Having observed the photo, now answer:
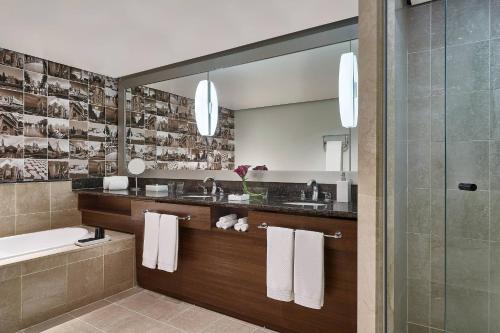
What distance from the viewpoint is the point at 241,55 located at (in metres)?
2.84

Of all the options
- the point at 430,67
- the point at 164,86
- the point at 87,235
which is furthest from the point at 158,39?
the point at 430,67

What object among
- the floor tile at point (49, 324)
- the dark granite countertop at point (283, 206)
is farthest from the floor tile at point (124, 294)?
the dark granite countertop at point (283, 206)

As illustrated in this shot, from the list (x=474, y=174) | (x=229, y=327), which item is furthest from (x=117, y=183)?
(x=474, y=174)

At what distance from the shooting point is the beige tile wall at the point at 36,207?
2818 mm

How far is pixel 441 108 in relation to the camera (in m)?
1.84

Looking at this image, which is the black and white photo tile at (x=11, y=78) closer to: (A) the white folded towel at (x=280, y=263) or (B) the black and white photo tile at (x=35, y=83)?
(B) the black and white photo tile at (x=35, y=83)

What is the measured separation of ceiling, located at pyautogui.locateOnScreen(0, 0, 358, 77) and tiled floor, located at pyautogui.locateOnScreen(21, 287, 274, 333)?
233cm

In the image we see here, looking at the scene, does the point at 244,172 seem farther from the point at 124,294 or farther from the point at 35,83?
the point at 35,83

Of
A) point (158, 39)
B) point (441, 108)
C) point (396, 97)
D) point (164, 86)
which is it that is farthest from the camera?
point (164, 86)

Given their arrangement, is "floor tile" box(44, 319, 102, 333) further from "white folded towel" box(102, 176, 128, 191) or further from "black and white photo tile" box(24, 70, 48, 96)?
"black and white photo tile" box(24, 70, 48, 96)

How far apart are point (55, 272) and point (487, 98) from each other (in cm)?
316

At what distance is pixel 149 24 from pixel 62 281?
2.17 metres

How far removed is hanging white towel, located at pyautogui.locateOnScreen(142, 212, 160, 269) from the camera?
8.25ft

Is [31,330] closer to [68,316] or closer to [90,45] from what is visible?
[68,316]
